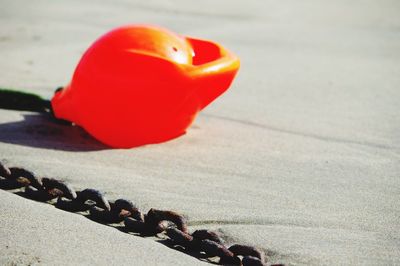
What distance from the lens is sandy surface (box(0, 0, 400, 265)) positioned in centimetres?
238

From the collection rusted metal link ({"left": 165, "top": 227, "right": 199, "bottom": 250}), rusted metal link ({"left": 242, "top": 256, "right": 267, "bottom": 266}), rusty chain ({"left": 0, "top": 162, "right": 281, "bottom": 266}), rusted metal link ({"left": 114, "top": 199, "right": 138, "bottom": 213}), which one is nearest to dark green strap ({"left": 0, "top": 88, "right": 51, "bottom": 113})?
rusty chain ({"left": 0, "top": 162, "right": 281, "bottom": 266})

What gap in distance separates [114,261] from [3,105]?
224 centimetres

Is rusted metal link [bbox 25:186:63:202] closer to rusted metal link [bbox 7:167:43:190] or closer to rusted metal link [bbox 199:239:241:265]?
rusted metal link [bbox 7:167:43:190]

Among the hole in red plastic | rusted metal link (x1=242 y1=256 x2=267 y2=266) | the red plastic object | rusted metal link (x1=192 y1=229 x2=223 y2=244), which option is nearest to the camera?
rusted metal link (x1=242 y1=256 x2=267 y2=266)

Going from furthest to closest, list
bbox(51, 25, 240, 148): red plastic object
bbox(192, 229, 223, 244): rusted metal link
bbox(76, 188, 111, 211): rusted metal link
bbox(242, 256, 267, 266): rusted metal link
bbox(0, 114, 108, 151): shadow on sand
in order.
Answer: bbox(0, 114, 108, 151): shadow on sand < bbox(51, 25, 240, 148): red plastic object < bbox(76, 188, 111, 211): rusted metal link < bbox(192, 229, 223, 244): rusted metal link < bbox(242, 256, 267, 266): rusted metal link

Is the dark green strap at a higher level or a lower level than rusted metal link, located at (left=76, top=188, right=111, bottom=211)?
lower

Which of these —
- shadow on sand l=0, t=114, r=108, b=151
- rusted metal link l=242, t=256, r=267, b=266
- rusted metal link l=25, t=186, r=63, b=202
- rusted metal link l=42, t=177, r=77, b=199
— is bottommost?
shadow on sand l=0, t=114, r=108, b=151

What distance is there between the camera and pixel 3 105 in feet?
13.5

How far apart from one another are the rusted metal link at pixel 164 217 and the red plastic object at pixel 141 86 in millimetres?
994

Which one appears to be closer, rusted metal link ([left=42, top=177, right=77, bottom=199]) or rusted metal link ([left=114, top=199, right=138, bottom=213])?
rusted metal link ([left=114, top=199, right=138, bottom=213])

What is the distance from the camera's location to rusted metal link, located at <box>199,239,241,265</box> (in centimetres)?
225

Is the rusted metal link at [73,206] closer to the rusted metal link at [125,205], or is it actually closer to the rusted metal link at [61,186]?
the rusted metal link at [61,186]

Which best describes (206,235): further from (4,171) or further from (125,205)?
(4,171)

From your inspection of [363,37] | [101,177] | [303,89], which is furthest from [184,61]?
[363,37]
